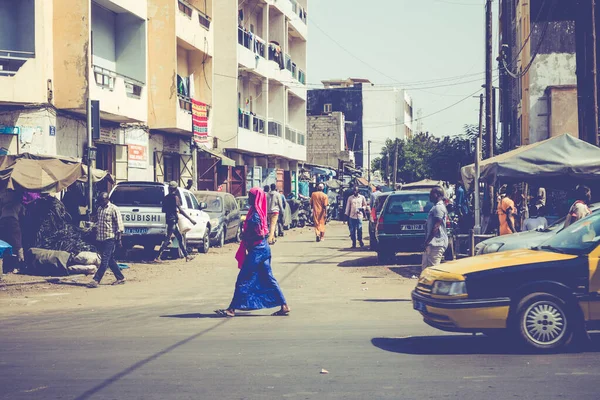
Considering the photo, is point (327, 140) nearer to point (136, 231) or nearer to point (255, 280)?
point (136, 231)

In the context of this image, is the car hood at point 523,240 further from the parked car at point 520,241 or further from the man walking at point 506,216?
the man walking at point 506,216

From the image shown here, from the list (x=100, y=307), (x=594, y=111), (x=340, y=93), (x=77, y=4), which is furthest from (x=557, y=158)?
(x=340, y=93)

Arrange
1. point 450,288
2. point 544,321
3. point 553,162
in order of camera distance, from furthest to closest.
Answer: point 553,162
point 450,288
point 544,321

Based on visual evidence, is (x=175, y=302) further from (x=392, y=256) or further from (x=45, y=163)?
(x=392, y=256)

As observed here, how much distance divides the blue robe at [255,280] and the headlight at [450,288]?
3179mm

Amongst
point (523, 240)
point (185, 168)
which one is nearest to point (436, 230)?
point (523, 240)

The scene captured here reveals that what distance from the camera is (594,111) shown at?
63.0 ft

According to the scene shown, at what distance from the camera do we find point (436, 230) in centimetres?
1295

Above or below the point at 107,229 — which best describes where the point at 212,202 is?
above

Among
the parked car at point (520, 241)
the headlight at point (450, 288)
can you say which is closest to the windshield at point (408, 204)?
the parked car at point (520, 241)

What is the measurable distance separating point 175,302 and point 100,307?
4.03ft

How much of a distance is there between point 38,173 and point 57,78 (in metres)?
5.18

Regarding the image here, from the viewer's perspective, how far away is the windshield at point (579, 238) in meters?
8.73

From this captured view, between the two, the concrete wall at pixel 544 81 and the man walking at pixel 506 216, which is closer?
the man walking at pixel 506 216
